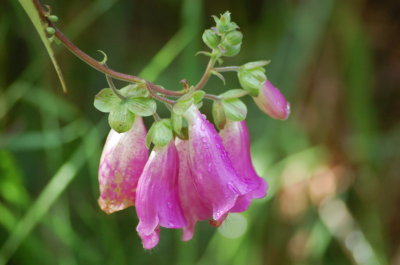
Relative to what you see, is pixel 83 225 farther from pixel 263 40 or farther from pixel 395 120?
pixel 395 120

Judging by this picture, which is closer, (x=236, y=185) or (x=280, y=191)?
(x=236, y=185)

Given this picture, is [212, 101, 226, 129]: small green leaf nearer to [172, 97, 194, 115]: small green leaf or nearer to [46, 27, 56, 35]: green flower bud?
[172, 97, 194, 115]: small green leaf

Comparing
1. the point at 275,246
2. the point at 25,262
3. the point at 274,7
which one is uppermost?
the point at 25,262

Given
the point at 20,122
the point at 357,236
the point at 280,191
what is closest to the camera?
the point at 20,122

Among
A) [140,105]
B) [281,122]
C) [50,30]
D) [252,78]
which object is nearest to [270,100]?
[252,78]

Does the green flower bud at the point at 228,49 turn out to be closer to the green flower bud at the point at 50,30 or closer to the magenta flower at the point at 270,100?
the magenta flower at the point at 270,100

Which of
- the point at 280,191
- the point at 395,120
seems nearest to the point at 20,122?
the point at 280,191
